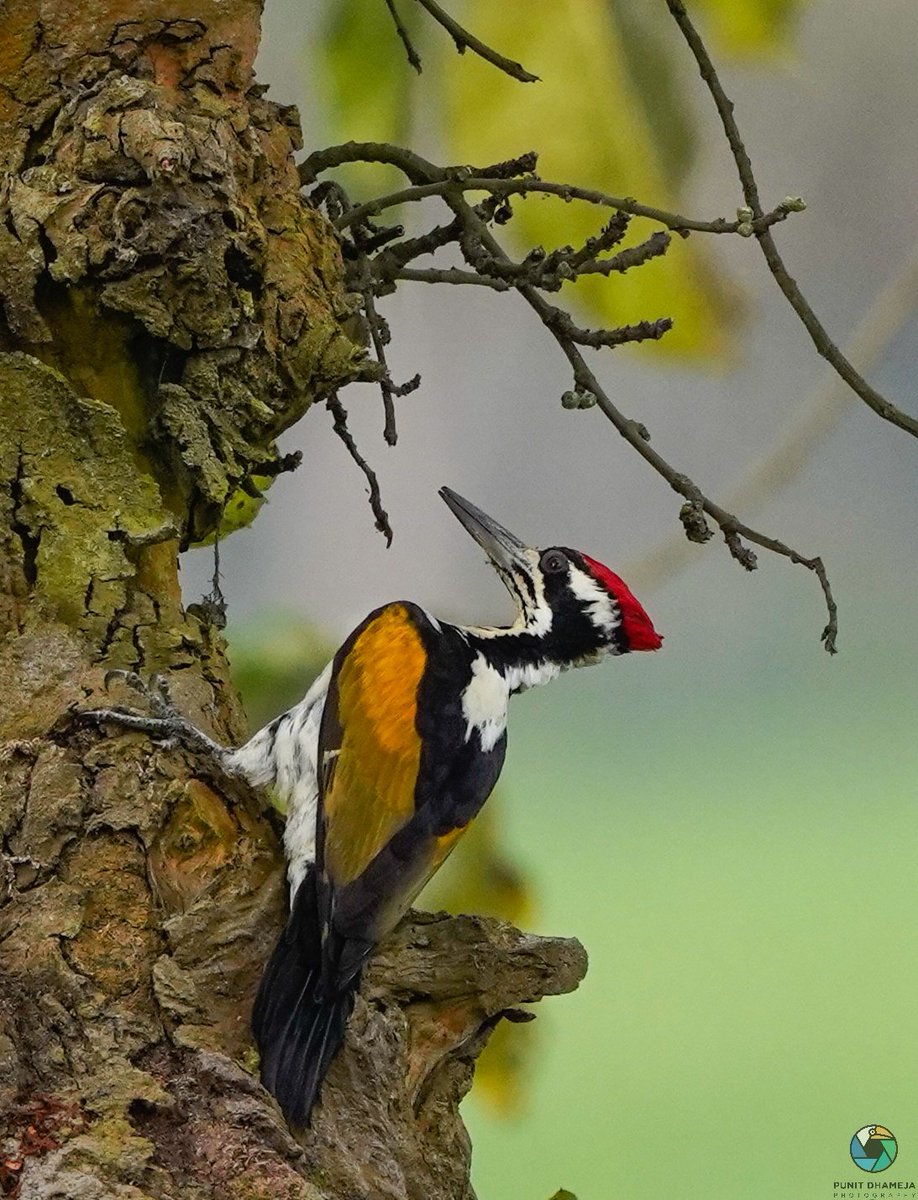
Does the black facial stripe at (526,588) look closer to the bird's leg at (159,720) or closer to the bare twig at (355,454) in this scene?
the bare twig at (355,454)

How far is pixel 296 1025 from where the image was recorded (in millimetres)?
1302

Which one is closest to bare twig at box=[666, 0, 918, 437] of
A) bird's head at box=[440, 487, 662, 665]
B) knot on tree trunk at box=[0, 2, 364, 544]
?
bird's head at box=[440, 487, 662, 665]

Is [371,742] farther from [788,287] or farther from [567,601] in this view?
[788,287]

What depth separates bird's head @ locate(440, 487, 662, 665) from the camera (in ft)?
5.84

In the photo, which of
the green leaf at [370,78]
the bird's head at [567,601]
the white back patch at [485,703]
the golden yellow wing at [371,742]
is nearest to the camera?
the golden yellow wing at [371,742]

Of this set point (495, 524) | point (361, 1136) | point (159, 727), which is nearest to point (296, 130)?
point (495, 524)

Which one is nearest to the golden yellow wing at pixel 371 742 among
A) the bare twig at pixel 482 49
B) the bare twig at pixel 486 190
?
the bare twig at pixel 486 190

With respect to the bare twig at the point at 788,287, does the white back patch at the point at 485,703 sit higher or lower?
lower

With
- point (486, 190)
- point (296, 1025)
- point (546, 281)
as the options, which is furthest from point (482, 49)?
point (296, 1025)

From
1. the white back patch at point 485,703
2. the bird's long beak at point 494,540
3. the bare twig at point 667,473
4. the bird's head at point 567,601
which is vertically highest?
the bare twig at point 667,473

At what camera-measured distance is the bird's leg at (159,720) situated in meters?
1.41

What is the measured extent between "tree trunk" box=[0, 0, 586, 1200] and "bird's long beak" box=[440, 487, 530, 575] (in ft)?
1.02

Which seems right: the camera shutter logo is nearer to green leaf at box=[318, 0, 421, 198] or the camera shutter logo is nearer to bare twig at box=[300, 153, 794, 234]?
bare twig at box=[300, 153, 794, 234]

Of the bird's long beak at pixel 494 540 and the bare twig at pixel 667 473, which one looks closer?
the bare twig at pixel 667 473
